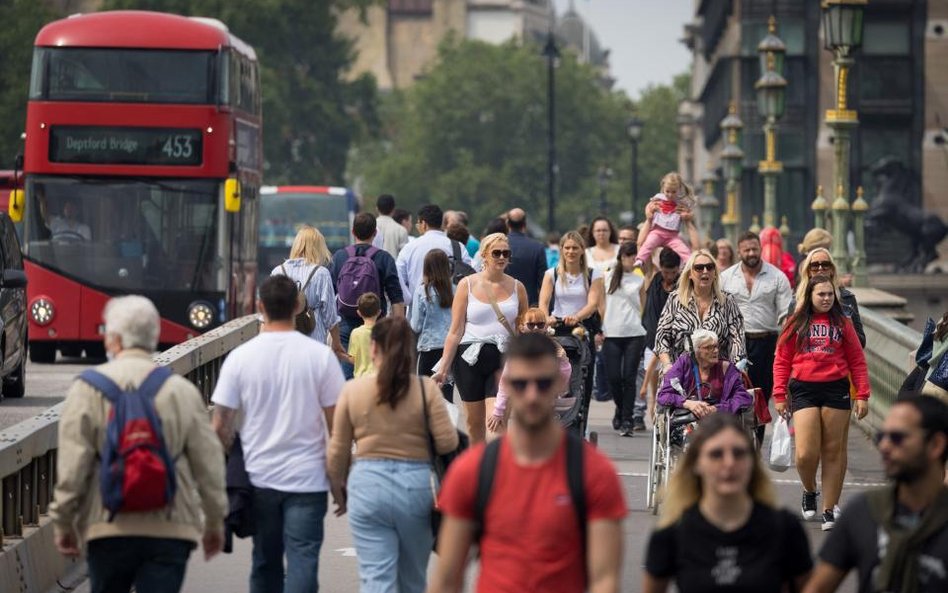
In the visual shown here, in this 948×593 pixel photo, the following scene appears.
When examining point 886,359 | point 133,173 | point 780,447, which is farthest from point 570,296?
point 133,173

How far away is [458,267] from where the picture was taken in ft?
Result: 56.2

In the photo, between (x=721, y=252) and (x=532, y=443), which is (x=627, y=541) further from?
(x=721, y=252)

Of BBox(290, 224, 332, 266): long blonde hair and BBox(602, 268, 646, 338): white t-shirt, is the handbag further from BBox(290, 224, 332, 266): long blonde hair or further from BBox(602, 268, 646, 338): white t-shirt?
BBox(602, 268, 646, 338): white t-shirt

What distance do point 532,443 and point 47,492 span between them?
18.5 feet

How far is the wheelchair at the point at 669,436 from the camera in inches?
502

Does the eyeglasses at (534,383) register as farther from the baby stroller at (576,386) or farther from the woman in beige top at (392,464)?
A: the baby stroller at (576,386)

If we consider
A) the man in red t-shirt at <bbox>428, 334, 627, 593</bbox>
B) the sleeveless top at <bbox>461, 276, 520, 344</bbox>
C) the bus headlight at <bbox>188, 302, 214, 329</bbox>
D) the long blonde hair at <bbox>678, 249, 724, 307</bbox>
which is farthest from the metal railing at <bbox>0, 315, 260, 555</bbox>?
the bus headlight at <bbox>188, 302, 214, 329</bbox>

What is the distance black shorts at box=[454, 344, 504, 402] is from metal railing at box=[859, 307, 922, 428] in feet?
15.6

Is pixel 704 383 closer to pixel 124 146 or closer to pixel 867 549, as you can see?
pixel 867 549

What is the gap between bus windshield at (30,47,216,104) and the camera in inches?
1019

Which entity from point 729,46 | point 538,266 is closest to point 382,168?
point 729,46

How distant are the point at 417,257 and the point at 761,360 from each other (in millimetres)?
2717

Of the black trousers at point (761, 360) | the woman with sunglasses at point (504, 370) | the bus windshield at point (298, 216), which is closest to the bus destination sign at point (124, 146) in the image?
the black trousers at point (761, 360)

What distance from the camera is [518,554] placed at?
253 inches
